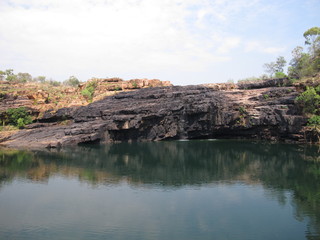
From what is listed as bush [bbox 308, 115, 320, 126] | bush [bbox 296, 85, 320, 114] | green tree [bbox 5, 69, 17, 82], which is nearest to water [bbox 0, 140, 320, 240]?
bush [bbox 308, 115, 320, 126]

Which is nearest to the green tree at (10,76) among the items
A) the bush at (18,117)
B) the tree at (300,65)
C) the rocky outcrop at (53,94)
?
the rocky outcrop at (53,94)

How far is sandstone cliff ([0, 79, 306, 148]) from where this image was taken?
1677 inches

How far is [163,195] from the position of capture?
20.0 m

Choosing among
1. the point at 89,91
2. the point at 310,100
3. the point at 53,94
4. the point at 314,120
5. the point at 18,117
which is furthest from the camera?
the point at 89,91

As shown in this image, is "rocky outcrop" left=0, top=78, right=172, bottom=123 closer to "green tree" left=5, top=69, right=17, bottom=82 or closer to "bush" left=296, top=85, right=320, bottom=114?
"green tree" left=5, top=69, right=17, bottom=82

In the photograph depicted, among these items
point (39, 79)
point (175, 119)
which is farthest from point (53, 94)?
point (39, 79)

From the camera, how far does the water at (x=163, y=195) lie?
14.5 m

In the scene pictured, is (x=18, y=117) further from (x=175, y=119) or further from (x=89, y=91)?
(x=175, y=119)

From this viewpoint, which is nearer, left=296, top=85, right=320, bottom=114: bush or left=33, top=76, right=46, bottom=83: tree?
left=296, top=85, right=320, bottom=114: bush

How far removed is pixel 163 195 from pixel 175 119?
27.4 meters

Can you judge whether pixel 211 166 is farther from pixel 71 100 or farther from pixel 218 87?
pixel 71 100

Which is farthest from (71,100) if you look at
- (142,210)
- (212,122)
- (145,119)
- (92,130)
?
(142,210)

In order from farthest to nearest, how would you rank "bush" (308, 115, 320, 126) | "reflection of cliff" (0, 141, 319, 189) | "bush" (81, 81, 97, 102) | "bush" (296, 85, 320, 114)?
"bush" (81, 81, 97, 102), "bush" (296, 85, 320, 114), "bush" (308, 115, 320, 126), "reflection of cliff" (0, 141, 319, 189)

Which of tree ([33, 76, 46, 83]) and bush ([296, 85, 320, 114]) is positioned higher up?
tree ([33, 76, 46, 83])
